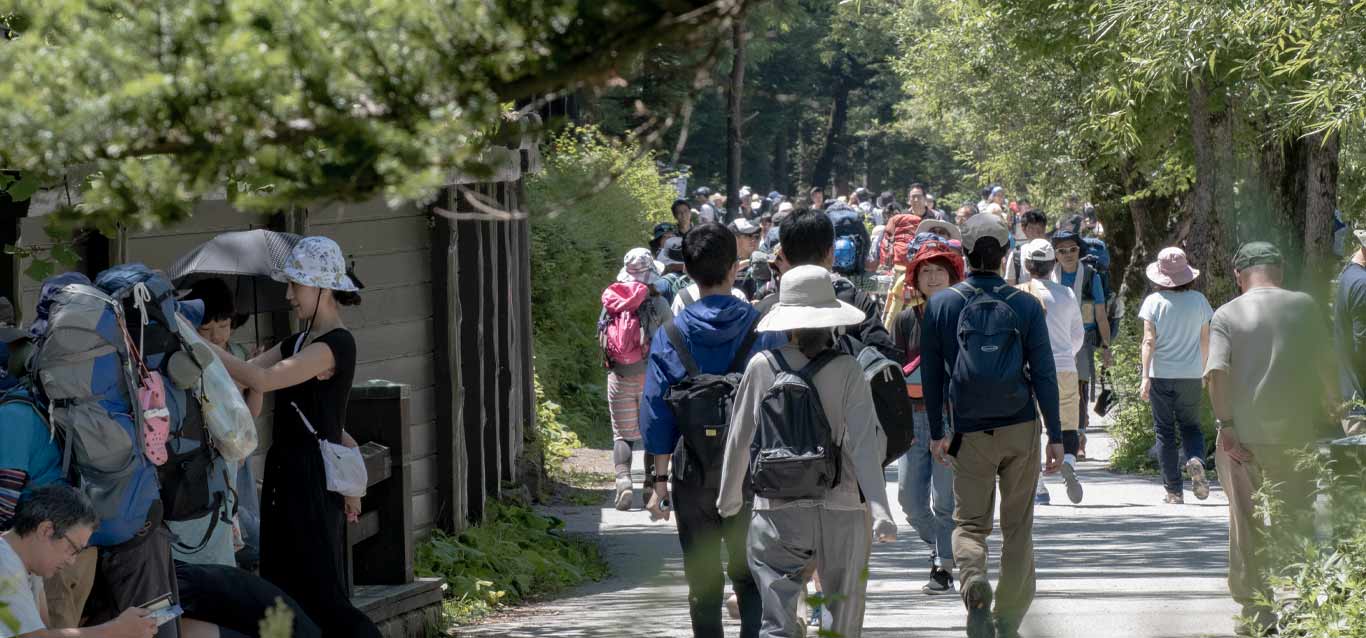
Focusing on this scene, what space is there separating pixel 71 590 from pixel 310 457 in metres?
1.37

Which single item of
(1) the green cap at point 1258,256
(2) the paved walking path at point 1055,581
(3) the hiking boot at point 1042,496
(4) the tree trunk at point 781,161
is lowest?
(2) the paved walking path at point 1055,581

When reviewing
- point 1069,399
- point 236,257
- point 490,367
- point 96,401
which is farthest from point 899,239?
point 96,401

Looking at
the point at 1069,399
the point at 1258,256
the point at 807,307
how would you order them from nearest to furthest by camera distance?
the point at 807,307
the point at 1258,256
the point at 1069,399

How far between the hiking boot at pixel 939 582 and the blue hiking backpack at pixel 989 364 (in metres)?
1.89

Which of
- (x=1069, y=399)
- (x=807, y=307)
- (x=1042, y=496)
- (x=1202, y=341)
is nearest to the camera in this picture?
(x=807, y=307)

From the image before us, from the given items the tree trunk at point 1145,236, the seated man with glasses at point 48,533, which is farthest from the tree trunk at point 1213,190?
the seated man with glasses at point 48,533

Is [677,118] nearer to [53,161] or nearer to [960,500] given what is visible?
[53,161]

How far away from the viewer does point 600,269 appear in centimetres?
1903

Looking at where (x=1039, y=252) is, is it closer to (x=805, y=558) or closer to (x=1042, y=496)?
(x=1042, y=496)

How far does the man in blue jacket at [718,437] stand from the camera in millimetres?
7125

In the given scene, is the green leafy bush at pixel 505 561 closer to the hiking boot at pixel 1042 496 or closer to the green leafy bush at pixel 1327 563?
the hiking boot at pixel 1042 496

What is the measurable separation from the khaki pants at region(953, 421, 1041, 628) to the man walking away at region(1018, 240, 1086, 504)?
4.59 meters

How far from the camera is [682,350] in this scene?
289 inches

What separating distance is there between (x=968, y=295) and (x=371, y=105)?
5052 mm
